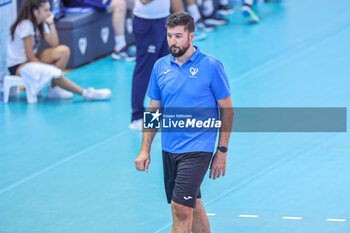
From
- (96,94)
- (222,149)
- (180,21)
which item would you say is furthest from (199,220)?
(96,94)

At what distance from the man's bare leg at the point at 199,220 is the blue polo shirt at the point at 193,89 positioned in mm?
418

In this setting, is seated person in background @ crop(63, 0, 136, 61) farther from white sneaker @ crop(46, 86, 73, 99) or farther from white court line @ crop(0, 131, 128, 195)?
white court line @ crop(0, 131, 128, 195)

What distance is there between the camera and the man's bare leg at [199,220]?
4711 millimetres

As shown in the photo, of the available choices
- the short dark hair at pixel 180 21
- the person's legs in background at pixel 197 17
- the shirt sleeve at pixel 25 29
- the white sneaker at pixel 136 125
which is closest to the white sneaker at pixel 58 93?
the shirt sleeve at pixel 25 29

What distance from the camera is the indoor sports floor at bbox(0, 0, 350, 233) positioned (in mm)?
5691

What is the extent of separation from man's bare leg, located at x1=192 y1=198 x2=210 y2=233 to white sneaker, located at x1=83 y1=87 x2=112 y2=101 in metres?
4.56

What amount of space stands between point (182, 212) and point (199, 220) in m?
0.30

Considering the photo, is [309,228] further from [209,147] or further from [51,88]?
[51,88]

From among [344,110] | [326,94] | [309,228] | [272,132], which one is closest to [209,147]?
[309,228]

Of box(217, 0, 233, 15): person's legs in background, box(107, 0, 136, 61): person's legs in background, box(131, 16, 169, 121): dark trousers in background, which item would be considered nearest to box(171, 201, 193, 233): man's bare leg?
box(131, 16, 169, 121): dark trousers in background

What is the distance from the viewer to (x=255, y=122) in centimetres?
802

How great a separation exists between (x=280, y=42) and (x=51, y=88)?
4.24 metres

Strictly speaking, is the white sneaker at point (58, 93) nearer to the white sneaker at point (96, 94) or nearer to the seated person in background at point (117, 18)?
the white sneaker at point (96, 94)

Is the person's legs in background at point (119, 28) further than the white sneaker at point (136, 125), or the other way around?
the person's legs in background at point (119, 28)
